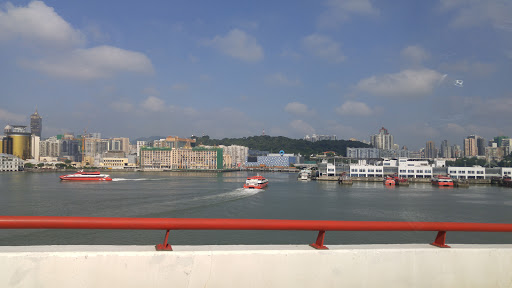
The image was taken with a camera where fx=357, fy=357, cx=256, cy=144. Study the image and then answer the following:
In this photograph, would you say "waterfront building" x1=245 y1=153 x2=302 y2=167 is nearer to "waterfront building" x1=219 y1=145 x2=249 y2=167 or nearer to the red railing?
"waterfront building" x1=219 y1=145 x2=249 y2=167

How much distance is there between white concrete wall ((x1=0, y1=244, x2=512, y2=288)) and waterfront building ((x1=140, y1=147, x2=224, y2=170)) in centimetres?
8702

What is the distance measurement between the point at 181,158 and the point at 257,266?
89.8 m

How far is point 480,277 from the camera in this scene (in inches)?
75.8

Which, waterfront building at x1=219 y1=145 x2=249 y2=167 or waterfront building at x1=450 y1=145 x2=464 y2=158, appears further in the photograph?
waterfront building at x1=219 y1=145 x2=249 y2=167

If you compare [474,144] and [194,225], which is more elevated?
[474,144]

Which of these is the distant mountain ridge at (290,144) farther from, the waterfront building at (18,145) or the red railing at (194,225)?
the red railing at (194,225)

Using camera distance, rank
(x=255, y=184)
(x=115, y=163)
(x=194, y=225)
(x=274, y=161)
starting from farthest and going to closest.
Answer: (x=274, y=161)
(x=115, y=163)
(x=255, y=184)
(x=194, y=225)

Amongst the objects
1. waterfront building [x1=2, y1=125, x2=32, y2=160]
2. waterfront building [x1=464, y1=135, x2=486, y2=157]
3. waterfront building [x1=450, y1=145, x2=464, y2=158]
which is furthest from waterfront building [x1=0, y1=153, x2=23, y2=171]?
waterfront building [x1=464, y1=135, x2=486, y2=157]

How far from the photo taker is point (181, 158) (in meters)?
89.6

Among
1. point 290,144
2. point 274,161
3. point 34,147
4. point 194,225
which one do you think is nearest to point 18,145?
point 34,147

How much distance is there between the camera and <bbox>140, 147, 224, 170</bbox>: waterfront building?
8856cm

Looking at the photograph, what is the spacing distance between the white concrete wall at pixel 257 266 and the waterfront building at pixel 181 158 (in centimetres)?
8702

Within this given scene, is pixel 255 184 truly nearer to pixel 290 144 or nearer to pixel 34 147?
pixel 290 144

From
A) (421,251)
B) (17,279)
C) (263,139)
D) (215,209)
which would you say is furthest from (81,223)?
(263,139)
